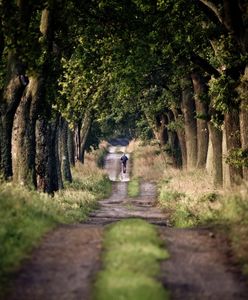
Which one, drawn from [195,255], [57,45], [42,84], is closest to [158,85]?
[57,45]

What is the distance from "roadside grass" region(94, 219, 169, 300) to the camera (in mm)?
8172

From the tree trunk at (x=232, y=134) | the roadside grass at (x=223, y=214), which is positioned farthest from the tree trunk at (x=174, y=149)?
the tree trunk at (x=232, y=134)

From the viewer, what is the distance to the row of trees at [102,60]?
17.7 metres

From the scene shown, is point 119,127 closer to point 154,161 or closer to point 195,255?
point 154,161

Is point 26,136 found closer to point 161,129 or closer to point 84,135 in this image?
point 161,129

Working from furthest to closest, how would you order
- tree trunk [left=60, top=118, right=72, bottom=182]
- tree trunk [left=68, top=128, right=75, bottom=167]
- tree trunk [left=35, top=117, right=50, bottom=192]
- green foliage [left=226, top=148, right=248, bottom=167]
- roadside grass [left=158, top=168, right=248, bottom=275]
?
tree trunk [left=68, top=128, right=75, bottom=167] < tree trunk [left=60, top=118, right=72, bottom=182] < tree trunk [left=35, top=117, right=50, bottom=192] < green foliage [left=226, top=148, right=248, bottom=167] < roadside grass [left=158, top=168, right=248, bottom=275]

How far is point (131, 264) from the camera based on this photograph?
9.41m

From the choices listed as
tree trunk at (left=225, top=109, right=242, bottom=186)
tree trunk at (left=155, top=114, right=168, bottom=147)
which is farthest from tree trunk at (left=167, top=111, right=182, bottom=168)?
tree trunk at (left=225, top=109, right=242, bottom=186)

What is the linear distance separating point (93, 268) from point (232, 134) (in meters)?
12.3

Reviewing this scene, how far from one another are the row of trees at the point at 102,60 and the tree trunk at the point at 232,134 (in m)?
0.04

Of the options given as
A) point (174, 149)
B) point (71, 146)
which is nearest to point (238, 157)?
point (174, 149)

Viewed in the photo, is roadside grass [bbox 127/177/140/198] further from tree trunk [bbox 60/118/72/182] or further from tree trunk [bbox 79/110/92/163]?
tree trunk [bbox 79/110/92/163]

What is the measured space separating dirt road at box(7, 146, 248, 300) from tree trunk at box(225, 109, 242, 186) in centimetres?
773

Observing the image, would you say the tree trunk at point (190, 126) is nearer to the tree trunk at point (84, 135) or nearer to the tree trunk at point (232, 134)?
the tree trunk at point (232, 134)
